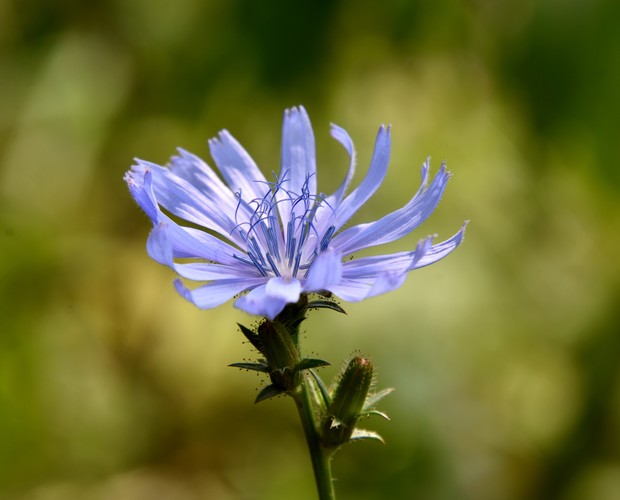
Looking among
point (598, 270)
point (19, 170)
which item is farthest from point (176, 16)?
point (598, 270)

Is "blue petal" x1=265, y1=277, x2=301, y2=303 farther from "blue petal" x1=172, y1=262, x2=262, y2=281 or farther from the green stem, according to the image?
the green stem

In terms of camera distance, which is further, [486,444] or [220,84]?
[220,84]

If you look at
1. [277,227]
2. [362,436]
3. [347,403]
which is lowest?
[362,436]

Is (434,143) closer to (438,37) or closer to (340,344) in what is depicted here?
(438,37)

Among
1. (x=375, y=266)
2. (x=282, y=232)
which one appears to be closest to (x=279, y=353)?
(x=375, y=266)

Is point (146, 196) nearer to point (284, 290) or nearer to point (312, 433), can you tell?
point (284, 290)

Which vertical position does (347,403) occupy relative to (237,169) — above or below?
below
